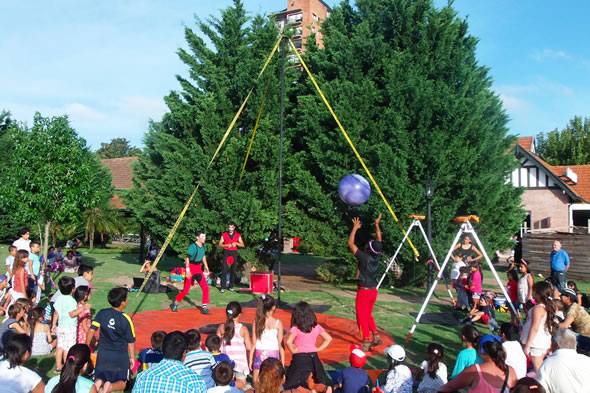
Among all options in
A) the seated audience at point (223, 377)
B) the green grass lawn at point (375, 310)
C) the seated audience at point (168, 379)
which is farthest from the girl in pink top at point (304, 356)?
the seated audience at point (168, 379)

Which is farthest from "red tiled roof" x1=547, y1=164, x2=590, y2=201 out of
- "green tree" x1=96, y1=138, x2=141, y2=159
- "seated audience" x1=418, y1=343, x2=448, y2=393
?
"green tree" x1=96, y1=138, x2=141, y2=159

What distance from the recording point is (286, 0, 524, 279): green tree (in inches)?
593

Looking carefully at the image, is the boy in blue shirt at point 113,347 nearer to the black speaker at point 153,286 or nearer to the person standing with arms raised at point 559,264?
the black speaker at point 153,286

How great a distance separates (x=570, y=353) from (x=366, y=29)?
14.2 meters

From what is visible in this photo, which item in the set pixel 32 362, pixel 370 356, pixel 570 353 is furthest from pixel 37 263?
pixel 570 353

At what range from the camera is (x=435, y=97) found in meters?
15.3

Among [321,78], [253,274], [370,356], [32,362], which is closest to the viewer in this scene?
[32,362]

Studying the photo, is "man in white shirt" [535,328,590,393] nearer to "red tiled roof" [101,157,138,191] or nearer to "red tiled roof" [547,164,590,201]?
"red tiled roof" [547,164,590,201]

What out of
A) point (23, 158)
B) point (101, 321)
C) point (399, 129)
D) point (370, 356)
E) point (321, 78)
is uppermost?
point (321, 78)

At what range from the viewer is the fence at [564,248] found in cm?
1812

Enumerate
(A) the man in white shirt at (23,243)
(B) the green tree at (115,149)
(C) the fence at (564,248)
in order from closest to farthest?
(A) the man in white shirt at (23,243) < (C) the fence at (564,248) < (B) the green tree at (115,149)

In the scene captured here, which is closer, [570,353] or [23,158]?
[570,353]

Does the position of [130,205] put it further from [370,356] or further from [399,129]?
[370,356]

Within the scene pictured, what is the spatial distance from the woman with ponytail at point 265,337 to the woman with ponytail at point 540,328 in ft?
10.4
